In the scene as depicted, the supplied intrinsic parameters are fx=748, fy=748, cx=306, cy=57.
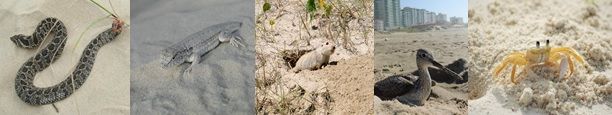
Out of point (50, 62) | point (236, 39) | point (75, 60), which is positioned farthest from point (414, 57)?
point (50, 62)

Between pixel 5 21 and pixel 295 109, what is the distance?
4.93ft

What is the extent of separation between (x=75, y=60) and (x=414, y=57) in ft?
5.27

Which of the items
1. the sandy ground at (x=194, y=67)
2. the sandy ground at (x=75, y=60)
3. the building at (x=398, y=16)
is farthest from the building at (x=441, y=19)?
the sandy ground at (x=75, y=60)

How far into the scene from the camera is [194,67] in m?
3.21

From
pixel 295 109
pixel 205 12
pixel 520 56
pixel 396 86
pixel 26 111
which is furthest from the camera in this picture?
pixel 26 111

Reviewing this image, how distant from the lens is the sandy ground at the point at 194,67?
10.2 feet

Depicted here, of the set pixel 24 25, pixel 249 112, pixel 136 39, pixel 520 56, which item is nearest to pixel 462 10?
pixel 520 56

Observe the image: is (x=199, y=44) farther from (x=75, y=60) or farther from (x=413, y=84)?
(x=413, y=84)

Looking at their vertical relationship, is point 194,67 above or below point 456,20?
below

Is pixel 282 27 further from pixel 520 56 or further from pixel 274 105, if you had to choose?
pixel 520 56

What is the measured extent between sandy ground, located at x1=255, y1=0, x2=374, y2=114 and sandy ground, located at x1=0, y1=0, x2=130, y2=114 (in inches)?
27.4

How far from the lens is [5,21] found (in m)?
3.50

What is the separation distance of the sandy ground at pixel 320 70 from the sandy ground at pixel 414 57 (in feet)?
0.21

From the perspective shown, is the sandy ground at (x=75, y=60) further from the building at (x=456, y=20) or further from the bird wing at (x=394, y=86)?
the building at (x=456, y=20)
